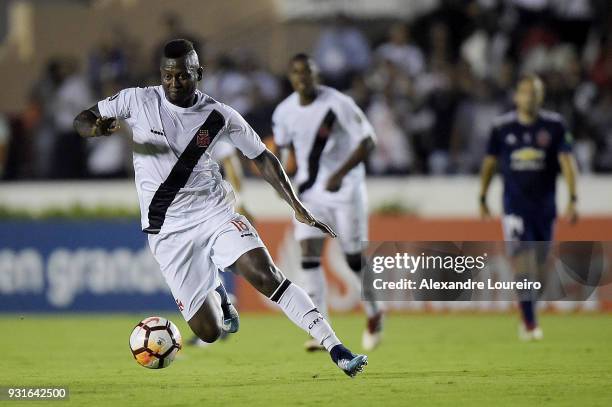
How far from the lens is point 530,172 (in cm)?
1354

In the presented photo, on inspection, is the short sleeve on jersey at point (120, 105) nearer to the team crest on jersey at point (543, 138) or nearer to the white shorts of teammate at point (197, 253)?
the white shorts of teammate at point (197, 253)

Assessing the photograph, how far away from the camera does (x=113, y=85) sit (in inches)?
779

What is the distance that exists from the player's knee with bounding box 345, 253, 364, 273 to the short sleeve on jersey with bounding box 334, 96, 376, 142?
1.21 m

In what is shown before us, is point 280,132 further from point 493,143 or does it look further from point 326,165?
point 493,143

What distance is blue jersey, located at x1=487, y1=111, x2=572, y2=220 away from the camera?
44.3 feet

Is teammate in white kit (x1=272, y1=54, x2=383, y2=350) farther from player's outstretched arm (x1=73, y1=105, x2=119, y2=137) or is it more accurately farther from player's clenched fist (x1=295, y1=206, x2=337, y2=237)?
player's outstretched arm (x1=73, y1=105, x2=119, y2=137)

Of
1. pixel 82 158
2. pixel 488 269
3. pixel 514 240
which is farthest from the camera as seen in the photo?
pixel 82 158

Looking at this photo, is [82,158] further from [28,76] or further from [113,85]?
[28,76]

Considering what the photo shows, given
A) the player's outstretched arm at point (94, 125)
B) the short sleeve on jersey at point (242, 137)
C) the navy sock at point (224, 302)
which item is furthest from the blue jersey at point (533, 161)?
the player's outstretched arm at point (94, 125)

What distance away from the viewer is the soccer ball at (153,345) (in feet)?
32.3

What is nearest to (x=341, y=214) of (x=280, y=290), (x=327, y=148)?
(x=327, y=148)

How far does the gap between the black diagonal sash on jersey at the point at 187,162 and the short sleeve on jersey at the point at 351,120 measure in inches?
132

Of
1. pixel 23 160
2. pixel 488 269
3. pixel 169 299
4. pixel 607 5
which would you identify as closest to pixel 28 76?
pixel 23 160

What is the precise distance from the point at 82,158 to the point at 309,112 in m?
7.85
